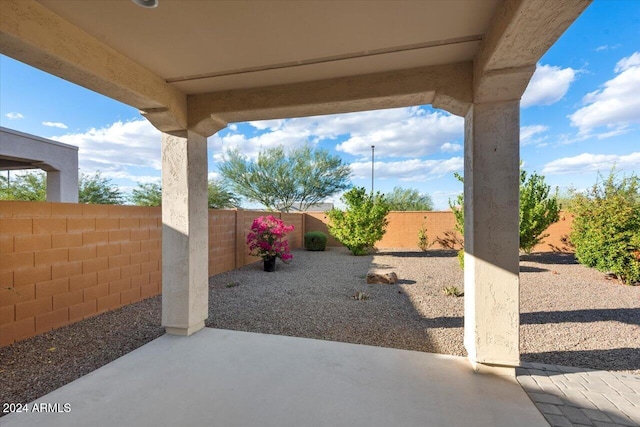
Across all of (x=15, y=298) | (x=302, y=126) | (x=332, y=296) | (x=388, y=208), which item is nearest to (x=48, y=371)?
(x=15, y=298)

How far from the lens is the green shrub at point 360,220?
10.3 m

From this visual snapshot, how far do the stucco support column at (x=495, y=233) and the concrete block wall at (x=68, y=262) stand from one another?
4.70 metres

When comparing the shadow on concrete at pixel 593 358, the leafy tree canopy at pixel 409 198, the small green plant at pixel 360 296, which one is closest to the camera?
the shadow on concrete at pixel 593 358

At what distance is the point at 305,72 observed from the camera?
2586mm

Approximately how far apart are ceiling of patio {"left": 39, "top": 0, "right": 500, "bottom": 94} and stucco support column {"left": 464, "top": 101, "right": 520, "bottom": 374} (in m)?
0.68

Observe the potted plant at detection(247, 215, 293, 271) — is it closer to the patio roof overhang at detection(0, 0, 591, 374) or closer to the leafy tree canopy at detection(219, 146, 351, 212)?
the patio roof overhang at detection(0, 0, 591, 374)

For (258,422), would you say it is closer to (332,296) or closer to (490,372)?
(490,372)

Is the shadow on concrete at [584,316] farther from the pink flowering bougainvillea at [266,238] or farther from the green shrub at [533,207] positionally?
the pink flowering bougainvillea at [266,238]

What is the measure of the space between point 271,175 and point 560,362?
61.3 ft

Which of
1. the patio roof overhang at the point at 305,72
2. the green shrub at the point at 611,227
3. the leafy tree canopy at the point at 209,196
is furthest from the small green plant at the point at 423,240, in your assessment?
the leafy tree canopy at the point at 209,196

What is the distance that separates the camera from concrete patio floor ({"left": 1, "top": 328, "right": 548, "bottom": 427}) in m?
1.86

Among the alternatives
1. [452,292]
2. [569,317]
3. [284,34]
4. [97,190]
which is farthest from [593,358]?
[97,190]

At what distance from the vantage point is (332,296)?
519cm

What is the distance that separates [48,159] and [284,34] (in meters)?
9.40
